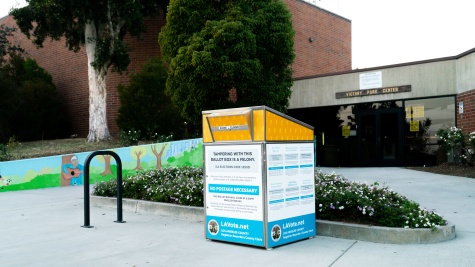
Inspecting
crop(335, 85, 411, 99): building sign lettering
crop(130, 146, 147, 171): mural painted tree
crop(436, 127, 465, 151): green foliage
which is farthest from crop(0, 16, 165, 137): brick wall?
crop(436, 127, 465, 151): green foliage

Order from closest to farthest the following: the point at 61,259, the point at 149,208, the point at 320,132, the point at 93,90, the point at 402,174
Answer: the point at 61,259 → the point at 149,208 → the point at 402,174 → the point at 93,90 → the point at 320,132

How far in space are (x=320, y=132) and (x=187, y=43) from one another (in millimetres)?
7902

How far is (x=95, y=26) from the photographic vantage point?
736 inches

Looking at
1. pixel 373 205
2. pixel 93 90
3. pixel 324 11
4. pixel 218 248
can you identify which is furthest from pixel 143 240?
pixel 324 11

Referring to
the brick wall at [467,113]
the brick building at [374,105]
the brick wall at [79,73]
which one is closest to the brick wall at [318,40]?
the brick building at [374,105]

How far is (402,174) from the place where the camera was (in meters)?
14.9

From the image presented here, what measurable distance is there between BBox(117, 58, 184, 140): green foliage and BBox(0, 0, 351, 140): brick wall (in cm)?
396

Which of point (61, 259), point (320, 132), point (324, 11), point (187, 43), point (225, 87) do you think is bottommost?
point (61, 259)

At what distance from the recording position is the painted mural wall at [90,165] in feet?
43.6

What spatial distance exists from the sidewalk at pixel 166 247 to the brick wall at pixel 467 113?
28.4 ft

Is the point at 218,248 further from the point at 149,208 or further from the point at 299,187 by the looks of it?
the point at 149,208

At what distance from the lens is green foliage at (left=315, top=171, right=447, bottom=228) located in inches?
229

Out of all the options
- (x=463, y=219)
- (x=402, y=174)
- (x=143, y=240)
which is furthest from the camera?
(x=402, y=174)

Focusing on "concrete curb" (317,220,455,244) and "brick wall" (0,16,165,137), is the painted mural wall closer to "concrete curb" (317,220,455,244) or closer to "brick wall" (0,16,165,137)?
"brick wall" (0,16,165,137)
